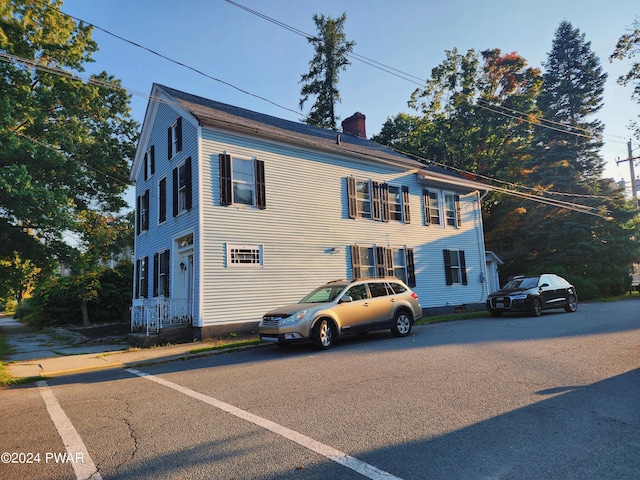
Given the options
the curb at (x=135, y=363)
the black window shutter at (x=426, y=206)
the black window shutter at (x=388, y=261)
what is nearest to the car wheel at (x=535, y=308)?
the black window shutter at (x=388, y=261)

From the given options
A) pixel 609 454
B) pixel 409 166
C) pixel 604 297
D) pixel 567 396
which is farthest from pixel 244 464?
pixel 604 297

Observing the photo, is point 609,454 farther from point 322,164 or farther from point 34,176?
point 34,176

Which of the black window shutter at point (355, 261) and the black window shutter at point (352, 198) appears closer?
the black window shutter at point (355, 261)

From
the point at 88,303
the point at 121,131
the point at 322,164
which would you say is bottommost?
the point at 88,303

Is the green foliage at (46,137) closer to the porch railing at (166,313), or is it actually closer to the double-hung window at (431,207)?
the porch railing at (166,313)

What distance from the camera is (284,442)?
409cm

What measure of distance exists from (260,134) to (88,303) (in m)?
14.9

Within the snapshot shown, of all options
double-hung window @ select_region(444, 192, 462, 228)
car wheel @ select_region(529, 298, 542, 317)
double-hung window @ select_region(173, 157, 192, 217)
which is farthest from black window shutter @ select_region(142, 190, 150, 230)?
car wheel @ select_region(529, 298, 542, 317)

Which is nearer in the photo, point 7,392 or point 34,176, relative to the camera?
point 7,392

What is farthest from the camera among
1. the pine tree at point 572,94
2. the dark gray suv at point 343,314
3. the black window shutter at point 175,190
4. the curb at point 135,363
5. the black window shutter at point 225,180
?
the pine tree at point 572,94

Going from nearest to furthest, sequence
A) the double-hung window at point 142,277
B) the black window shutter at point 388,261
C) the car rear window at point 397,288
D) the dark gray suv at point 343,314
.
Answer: the dark gray suv at point 343,314 < the car rear window at point 397,288 < the black window shutter at point 388,261 < the double-hung window at point 142,277

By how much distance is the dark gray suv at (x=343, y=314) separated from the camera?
386 inches

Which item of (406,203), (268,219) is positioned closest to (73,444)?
(268,219)

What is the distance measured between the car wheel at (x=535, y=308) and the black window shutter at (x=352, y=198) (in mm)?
7942
